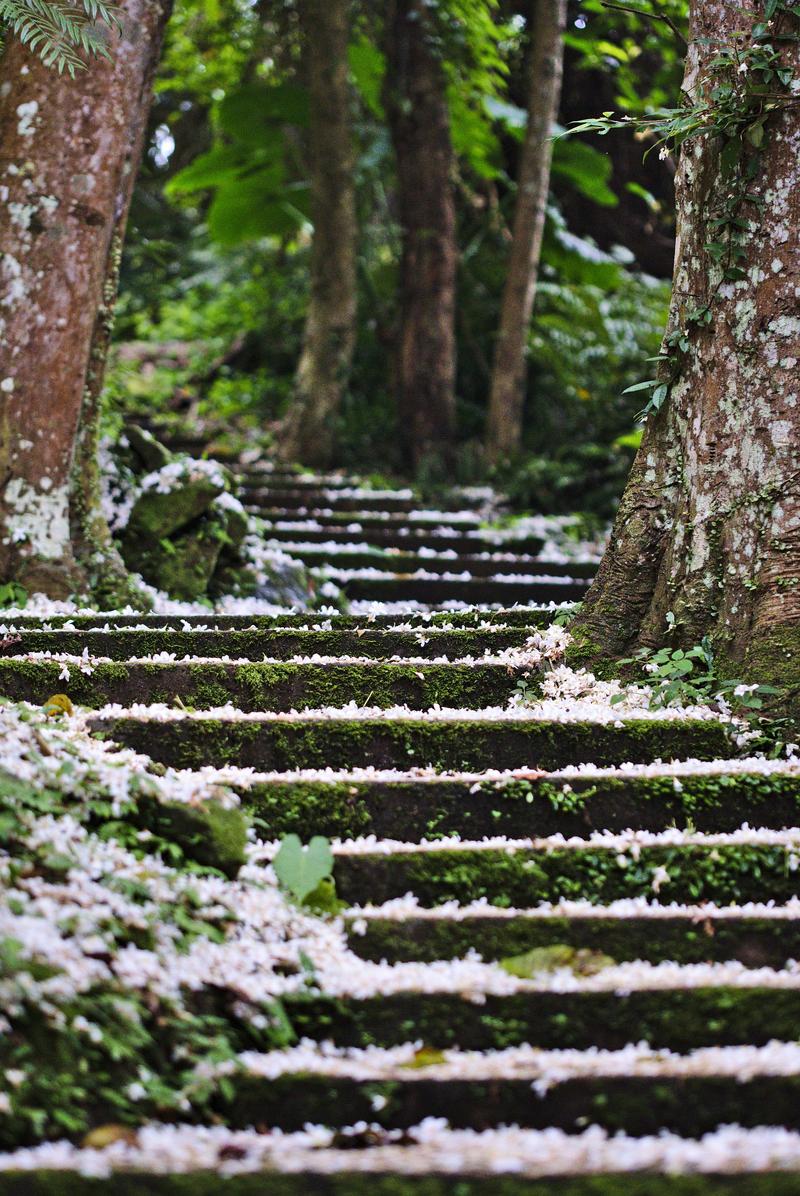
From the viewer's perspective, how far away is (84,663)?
3639 mm

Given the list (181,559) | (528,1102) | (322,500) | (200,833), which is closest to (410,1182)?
(528,1102)

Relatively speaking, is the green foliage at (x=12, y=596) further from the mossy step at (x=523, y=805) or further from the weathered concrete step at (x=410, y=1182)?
the weathered concrete step at (x=410, y=1182)

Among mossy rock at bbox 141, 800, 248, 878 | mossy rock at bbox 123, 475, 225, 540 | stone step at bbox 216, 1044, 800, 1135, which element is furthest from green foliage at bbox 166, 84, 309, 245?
stone step at bbox 216, 1044, 800, 1135

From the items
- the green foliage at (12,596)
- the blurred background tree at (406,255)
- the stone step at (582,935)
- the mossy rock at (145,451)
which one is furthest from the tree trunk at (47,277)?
the blurred background tree at (406,255)

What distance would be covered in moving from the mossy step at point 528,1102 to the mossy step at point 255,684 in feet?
5.08

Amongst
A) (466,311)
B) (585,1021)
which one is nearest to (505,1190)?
(585,1021)

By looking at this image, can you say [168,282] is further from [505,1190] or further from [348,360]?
[505,1190]

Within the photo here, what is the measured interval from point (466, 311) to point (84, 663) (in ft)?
30.2

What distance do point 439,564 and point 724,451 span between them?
3651 millimetres

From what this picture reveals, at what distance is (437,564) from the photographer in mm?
7398

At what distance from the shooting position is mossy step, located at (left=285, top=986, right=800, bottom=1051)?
95.1 inches

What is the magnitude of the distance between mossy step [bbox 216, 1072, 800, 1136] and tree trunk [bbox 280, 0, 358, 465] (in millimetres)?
8202

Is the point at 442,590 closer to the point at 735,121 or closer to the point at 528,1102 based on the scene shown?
the point at 735,121

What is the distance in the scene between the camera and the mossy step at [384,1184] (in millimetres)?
1807
